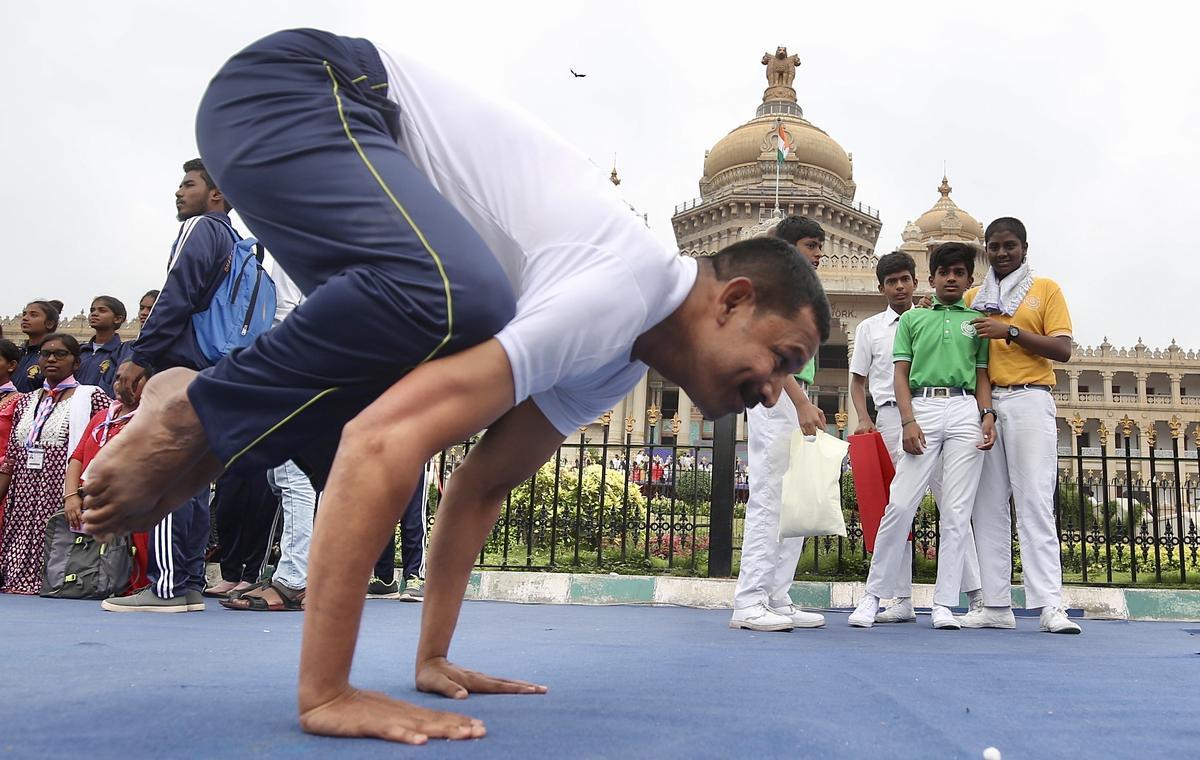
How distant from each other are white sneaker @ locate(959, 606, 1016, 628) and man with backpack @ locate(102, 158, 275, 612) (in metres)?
3.59

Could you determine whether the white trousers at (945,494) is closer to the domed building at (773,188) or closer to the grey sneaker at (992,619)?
the grey sneaker at (992,619)

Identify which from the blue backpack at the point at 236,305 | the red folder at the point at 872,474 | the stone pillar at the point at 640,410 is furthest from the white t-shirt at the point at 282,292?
the stone pillar at the point at 640,410

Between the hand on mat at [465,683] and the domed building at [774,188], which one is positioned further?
the domed building at [774,188]

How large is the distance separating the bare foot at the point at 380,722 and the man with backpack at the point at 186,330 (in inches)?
94.6

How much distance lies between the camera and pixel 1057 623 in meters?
4.20

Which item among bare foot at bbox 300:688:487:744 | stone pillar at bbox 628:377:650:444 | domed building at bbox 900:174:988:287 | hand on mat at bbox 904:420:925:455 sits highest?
domed building at bbox 900:174:988:287

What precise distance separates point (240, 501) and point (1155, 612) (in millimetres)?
5368

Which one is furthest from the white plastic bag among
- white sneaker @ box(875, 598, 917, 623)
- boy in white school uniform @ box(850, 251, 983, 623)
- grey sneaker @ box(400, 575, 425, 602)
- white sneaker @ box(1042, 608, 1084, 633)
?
grey sneaker @ box(400, 575, 425, 602)

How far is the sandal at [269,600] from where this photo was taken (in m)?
4.38

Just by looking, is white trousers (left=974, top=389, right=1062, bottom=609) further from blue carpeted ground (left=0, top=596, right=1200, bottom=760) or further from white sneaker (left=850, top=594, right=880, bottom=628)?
blue carpeted ground (left=0, top=596, right=1200, bottom=760)

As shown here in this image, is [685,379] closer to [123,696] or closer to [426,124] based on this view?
[426,124]

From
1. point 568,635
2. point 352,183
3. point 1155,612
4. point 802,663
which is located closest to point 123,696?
point 352,183

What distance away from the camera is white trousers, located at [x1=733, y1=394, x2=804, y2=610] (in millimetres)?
4227

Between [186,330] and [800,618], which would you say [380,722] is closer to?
[186,330]
